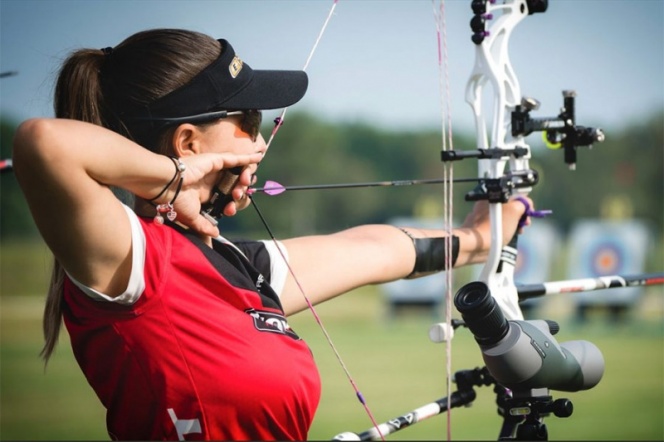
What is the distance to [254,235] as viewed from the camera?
16.3 meters

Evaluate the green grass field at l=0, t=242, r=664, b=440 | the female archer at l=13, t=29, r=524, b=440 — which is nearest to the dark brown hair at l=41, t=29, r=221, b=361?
the female archer at l=13, t=29, r=524, b=440

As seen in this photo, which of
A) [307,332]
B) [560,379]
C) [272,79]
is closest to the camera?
[272,79]

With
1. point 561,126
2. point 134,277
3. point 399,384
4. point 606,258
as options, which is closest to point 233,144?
point 134,277

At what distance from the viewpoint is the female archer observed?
4.65ft

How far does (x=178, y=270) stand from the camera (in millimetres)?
1506

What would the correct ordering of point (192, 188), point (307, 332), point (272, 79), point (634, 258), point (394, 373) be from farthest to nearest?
point (634, 258)
point (307, 332)
point (394, 373)
point (272, 79)
point (192, 188)

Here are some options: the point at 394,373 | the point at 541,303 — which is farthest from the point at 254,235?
the point at 394,373

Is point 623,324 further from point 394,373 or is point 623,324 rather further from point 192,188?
point 192,188

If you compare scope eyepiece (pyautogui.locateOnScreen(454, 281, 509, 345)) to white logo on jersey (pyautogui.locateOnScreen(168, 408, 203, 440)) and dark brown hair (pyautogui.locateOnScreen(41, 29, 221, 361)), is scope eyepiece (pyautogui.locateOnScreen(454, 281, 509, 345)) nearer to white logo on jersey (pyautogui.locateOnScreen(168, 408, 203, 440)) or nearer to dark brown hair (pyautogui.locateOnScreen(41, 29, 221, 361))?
white logo on jersey (pyautogui.locateOnScreen(168, 408, 203, 440))

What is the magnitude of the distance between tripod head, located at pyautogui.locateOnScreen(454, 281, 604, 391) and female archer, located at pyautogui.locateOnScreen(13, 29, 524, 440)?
0.36 meters

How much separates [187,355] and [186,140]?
38 cm

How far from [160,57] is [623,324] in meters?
12.4

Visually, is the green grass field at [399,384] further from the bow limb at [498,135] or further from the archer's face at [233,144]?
the archer's face at [233,144]

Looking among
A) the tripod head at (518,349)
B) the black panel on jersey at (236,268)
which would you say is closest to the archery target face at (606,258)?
the tripod head at (518,349)
